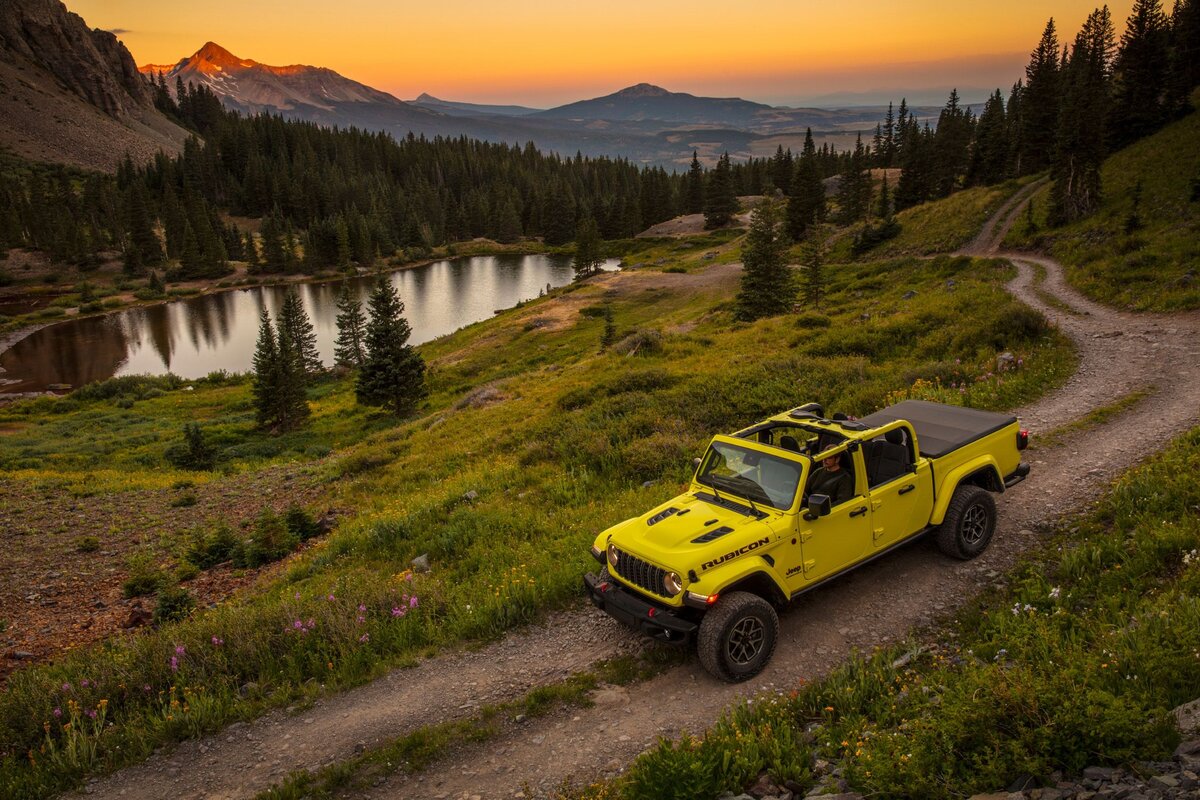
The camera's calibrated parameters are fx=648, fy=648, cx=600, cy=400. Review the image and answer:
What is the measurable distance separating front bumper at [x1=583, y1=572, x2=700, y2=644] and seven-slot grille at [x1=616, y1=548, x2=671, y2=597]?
0.21 metres

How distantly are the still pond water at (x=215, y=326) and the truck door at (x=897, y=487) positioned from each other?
68.5 meters

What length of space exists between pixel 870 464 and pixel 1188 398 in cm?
1026

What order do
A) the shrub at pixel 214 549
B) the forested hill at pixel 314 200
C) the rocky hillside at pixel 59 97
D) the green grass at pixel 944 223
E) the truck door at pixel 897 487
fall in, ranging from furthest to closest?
1. the rocky hillside at pixel 59 97
2. the forested hill at pixel 314 200
3. the green grass at pixel 944 223
4. the shrub at pixel 214 549
5. the truck door at pixel 897 487

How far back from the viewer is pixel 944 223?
59.9 m

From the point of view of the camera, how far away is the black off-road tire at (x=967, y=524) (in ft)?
31.8

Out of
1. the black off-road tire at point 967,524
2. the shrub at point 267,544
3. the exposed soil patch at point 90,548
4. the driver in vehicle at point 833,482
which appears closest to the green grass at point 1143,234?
the black off-road tire at point 967,524

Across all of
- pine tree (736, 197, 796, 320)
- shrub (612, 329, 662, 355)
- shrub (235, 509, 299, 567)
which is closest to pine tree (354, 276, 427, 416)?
shrub (612, 329, 662, 355)

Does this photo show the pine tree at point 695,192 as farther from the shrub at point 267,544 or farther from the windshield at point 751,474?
the windshield at point 751,474

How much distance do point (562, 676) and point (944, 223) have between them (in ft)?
209

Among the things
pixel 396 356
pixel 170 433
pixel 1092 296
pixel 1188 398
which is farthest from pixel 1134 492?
pixel 170 433

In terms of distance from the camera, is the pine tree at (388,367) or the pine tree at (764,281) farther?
the pine tree at (764,281)

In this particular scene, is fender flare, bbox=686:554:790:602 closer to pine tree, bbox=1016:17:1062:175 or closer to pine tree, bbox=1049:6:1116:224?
pine tree, bbox=1049:6:1116:224

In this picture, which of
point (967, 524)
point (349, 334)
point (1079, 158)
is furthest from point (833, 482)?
point (349, 334)

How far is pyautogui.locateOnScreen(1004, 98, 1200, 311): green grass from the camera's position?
25.7m
